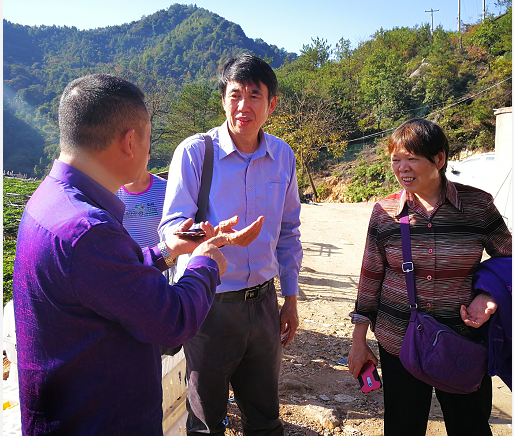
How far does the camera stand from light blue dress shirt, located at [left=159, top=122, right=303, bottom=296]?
6.26 ft

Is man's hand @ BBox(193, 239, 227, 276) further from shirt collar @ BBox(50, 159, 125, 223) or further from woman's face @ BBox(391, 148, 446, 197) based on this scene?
woman's face @ BBox(391, 148, 446, 197)

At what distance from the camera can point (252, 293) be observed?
6.44ft

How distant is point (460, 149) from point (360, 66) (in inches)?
1008

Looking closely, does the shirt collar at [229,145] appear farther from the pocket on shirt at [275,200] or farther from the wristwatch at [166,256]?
the wristwatch at [166,256]

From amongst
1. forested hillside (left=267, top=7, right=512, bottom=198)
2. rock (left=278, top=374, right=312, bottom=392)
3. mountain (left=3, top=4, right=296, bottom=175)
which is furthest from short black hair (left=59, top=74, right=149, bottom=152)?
forested hillside (left=267, top=7, right=512, bottom=198)

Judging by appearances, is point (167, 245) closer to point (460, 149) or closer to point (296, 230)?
point (296, 230)

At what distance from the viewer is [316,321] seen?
475 centimetres

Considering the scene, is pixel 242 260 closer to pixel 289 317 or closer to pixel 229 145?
pixel 289 317

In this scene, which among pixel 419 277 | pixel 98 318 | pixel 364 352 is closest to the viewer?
pixel 98 318

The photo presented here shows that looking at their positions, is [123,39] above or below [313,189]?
above

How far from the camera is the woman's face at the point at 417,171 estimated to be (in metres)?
1.86

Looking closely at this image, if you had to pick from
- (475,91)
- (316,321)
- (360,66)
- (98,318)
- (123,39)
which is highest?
(123,39)

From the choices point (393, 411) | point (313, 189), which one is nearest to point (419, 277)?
point (393, 411)

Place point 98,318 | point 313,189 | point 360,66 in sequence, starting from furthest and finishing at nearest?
point 360,66 → point 313,189 → point 98,318
